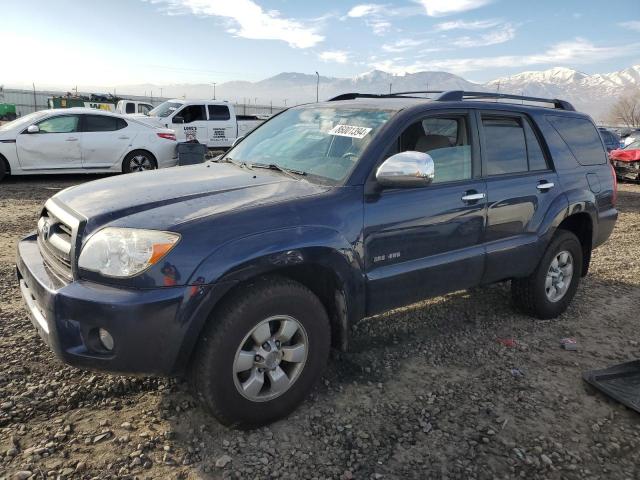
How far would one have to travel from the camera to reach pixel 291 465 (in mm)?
2451

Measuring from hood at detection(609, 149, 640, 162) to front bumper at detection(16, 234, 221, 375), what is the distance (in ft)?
51.7

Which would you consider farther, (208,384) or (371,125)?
(371,125)

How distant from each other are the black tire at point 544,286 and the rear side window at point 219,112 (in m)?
13.4

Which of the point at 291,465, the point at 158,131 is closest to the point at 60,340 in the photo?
the point at 291,465

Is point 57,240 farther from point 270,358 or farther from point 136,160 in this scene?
point 136,160

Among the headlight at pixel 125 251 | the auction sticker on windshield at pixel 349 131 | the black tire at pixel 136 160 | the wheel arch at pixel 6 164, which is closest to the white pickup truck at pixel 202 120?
the black tire at pixel 136 160

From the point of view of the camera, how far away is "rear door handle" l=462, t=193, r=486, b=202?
3.38 meters

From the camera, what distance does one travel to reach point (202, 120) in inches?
619

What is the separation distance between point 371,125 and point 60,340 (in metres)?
2.15

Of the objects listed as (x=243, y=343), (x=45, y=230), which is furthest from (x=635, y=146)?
(x=45, y=230)

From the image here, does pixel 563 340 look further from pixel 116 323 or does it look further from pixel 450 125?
pixel 116 323

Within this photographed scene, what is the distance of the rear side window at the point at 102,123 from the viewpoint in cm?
1009

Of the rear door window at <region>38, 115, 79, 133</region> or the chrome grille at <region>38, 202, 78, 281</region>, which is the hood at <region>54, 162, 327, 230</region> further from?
the rear door window at <region>38, 115, 79, 133</region>

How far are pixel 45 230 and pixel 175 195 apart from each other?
81 centimetres
